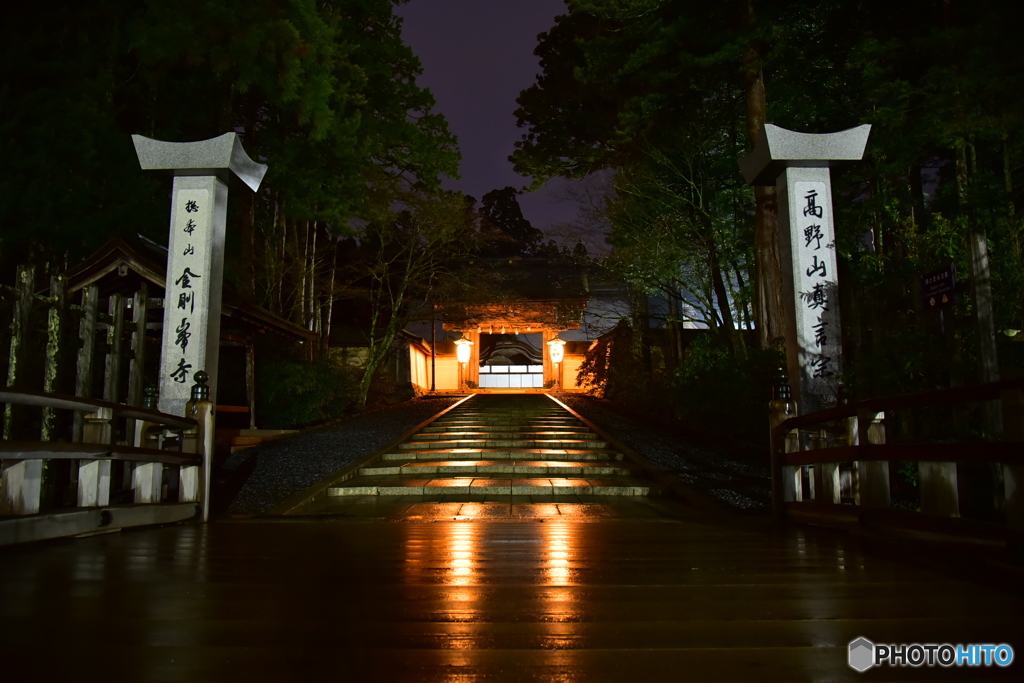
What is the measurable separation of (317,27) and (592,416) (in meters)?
8.93

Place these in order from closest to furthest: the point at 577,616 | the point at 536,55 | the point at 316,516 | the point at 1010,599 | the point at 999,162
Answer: the point at 577,616 < the point at 1010,599 < the point at 316,516 < the point at 999,162 < the point at 536,55

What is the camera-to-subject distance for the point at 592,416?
14.3 meters

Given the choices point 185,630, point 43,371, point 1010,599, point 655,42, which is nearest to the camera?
point 185,630

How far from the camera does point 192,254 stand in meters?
6.97

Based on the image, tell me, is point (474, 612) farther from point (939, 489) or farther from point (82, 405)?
point (82, 405)

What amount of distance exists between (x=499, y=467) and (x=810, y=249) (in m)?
4.36

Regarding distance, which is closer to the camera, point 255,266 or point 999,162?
point 999,162

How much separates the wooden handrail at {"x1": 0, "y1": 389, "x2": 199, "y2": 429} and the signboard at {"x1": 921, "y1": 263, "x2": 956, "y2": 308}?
6.09 metres

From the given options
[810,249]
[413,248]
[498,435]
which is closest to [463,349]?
[413,248]

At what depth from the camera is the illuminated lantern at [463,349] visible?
83.4ft

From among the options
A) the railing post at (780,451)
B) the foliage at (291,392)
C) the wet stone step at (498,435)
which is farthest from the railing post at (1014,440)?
the foliage at (291,392)

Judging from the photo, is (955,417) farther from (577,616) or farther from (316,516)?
(316,516)

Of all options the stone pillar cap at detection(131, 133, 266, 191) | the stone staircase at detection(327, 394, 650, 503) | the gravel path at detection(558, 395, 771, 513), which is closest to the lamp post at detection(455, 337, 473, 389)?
the stone staircase at detection(327, 394, 650, 503)

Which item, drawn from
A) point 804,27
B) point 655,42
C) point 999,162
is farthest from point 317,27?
point 999,162
